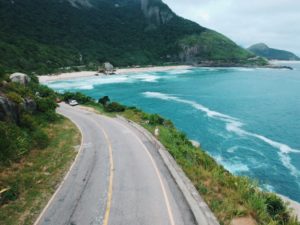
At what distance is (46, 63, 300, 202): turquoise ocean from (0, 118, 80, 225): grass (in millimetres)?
20817

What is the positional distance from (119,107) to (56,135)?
20546 mm

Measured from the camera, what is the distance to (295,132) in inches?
1890

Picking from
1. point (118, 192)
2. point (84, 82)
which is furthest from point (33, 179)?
point (84, 82)

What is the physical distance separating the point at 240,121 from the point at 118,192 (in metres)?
46.5

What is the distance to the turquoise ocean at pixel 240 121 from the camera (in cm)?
3362

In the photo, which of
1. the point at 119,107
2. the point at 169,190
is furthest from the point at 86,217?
the point at 119,107

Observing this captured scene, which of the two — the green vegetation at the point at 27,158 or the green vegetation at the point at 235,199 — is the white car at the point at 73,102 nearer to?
the green vegetation at the point at 27,158

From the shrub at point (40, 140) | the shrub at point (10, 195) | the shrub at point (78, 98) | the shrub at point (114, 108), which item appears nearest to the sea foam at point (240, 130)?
the shrub at point (114, 108)

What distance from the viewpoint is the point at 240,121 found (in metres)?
56.3

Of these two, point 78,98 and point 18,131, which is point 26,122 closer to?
point 18,131

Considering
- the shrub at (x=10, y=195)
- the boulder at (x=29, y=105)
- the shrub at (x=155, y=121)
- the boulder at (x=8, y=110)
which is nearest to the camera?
the shrub at (x=10, y=195)

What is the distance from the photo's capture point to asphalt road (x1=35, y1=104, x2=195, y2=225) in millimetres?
12586

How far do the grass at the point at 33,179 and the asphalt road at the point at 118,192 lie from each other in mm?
688

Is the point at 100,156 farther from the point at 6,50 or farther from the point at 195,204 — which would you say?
the point at 6,50
